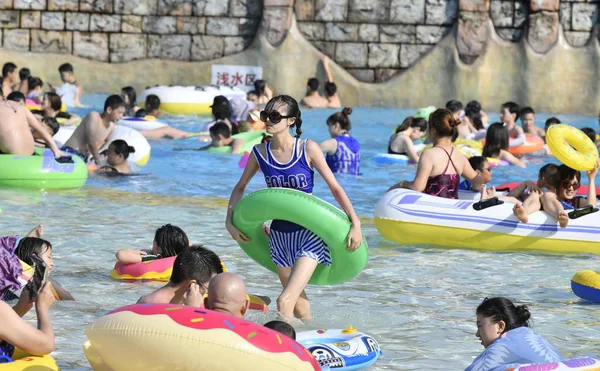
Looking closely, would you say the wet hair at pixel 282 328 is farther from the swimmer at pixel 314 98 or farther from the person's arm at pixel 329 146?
the swimmer at pixel 314 98

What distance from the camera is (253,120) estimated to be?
1350 cm

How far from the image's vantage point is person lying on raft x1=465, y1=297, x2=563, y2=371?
4039 millimetres

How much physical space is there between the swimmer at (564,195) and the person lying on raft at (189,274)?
3.49 m

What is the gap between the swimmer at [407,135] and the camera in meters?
11.8

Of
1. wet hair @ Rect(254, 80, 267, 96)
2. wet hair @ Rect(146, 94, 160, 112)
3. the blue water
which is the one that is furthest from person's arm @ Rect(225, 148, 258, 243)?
wet hair @ Rect(254, 80, 267, 96)

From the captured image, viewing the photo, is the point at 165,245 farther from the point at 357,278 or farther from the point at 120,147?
the point at 120,147

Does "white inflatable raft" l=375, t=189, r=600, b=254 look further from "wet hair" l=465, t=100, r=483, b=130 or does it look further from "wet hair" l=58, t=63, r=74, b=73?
"wet hair" l=58, t=63, r=74, b=73

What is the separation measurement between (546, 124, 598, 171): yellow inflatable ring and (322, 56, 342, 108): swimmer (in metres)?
9.92

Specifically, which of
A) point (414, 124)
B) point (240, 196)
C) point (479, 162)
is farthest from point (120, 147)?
point (240, 196)

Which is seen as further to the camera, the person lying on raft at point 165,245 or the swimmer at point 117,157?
the swimmer at point 117,157

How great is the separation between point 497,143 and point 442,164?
4.08 metres

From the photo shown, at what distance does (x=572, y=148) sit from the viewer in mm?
7695

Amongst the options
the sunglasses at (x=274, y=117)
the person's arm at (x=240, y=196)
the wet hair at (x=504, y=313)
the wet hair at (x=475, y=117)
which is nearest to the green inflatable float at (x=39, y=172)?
the person's arm at (x=240, y=196)

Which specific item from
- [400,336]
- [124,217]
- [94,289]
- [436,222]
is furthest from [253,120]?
[400,336]
